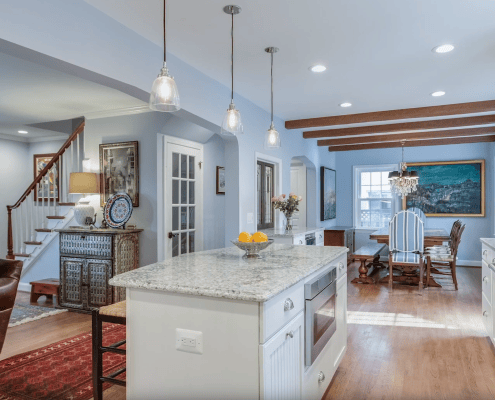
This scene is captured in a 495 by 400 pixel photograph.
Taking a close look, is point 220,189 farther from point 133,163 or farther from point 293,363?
point 293,363

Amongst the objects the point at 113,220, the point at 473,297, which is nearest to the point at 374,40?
the point at 113,220

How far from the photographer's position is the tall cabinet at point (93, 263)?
4361 millimetres

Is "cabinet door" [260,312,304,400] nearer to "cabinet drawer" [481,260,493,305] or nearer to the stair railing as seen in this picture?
"cabinet drawer" [481,260,493,305]

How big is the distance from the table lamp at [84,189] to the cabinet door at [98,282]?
58 cm

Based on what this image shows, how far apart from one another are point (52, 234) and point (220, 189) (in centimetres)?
239

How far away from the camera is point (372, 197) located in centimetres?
862

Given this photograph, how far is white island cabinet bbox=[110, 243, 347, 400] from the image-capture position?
1.61m

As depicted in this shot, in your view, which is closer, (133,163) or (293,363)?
(293,363)

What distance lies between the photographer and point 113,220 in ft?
15.2

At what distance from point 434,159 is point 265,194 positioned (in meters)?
4.43

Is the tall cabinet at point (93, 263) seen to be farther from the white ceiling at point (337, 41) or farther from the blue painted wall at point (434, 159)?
the blue painted wall at point (434, 159)

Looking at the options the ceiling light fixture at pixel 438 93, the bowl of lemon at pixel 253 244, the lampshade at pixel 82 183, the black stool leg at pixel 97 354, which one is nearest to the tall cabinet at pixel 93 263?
the lampshade at pixel 82 183

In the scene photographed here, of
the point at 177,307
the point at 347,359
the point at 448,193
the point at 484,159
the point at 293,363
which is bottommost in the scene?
the point at 347,359

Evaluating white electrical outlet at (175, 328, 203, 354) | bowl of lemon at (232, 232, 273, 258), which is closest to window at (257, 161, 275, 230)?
bowl of lemon at (232, 232, 273, 258)
